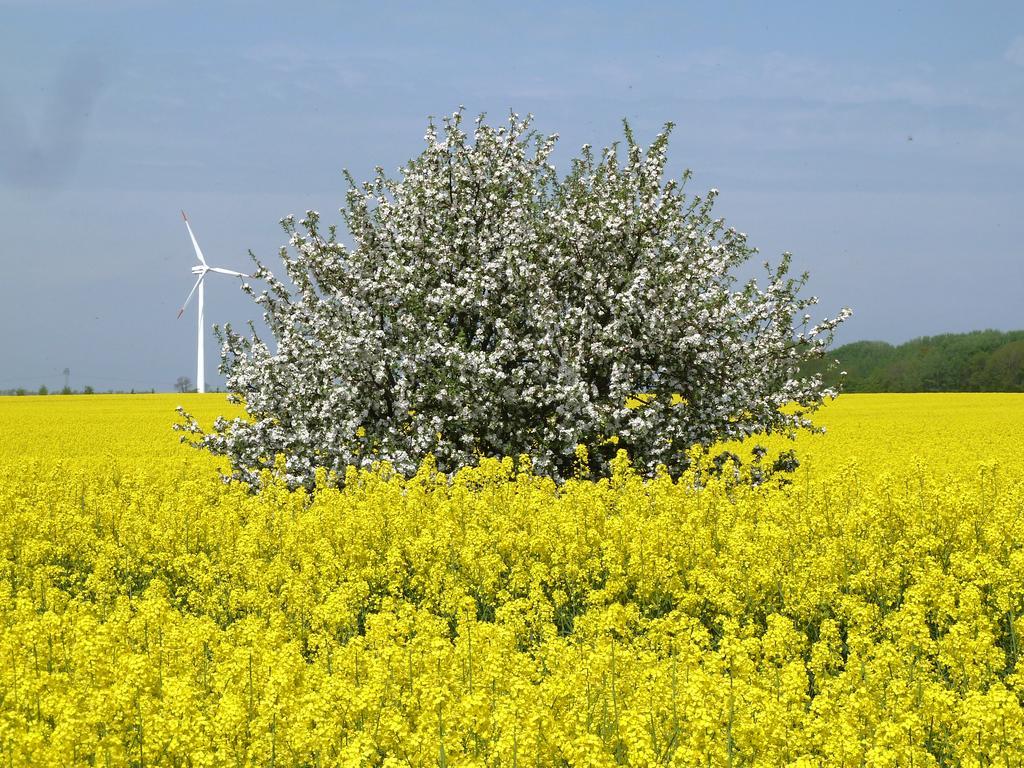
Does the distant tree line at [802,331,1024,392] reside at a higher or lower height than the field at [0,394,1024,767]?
higher

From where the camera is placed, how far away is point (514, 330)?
20891 millimetres

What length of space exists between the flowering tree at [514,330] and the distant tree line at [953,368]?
212ft

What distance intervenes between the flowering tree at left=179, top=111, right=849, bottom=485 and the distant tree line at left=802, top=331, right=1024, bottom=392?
2542 inches

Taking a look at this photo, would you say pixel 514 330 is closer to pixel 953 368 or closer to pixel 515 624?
pixel 515 624

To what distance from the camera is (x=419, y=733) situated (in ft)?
24.6

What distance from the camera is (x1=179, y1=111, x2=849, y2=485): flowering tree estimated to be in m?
20.3

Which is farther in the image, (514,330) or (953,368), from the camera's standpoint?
(953,368)

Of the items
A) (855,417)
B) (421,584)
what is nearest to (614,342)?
(421,584)

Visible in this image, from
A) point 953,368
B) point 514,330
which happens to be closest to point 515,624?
point 514,330

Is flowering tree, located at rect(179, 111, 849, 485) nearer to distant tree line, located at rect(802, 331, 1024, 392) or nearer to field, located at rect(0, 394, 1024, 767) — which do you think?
field, located at rect(0, 394, 1024, 767)

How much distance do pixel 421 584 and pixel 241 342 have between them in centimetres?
1192

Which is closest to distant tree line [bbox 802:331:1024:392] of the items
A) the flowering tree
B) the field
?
the flowering tree

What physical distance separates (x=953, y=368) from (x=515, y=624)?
88.1m

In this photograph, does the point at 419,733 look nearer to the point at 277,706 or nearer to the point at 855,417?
the point at 277,706
